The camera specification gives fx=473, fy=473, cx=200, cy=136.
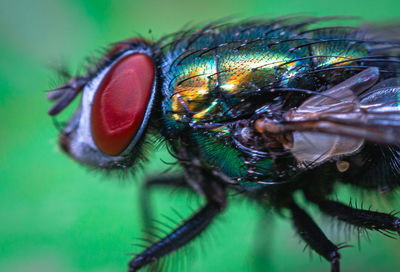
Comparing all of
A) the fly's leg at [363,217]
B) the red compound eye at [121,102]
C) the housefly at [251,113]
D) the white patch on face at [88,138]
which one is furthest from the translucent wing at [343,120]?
the white patch on face at [88,138]

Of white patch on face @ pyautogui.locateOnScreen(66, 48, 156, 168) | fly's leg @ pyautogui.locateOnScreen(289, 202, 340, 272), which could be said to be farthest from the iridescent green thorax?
fly's leg @ pyautogui.locateOnScreen(289, 202, 340, 272)

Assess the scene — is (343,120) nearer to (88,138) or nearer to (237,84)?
(237,84)

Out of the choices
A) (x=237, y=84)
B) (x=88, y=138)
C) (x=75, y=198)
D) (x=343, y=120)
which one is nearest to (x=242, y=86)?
(x=237, y=84)

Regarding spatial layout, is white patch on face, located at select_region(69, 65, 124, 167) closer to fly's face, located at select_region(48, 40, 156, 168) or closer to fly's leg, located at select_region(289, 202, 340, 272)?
fly's face, located at select_region(48, 40, 156, 168)

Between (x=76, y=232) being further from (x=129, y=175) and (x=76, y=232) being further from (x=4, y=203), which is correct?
(x=129, y=175)

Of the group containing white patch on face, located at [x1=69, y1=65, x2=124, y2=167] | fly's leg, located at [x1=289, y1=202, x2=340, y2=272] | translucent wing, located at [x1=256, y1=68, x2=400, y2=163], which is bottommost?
fly's leg, located at [x1=289, y1=202, x2=340, y2=272]

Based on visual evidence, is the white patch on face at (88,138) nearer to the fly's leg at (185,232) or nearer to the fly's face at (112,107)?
the fly's face at (112,107)
